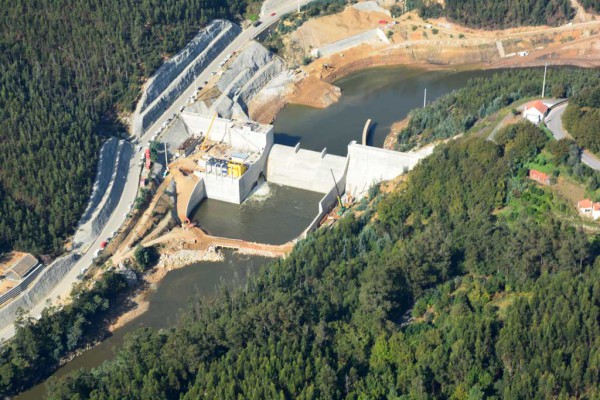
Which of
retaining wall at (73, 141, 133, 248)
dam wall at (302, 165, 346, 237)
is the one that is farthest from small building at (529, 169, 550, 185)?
retaining wall at (73, 141, 133, 248)

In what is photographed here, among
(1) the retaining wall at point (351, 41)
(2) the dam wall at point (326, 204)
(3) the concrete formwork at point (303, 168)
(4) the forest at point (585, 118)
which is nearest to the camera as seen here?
(4) the forest at point (585, 118)

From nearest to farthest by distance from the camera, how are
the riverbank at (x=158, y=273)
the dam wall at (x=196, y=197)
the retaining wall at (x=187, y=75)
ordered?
the riverbank at (x=158, y=273)
the dam wall at (x=196, y=197)
the retaining wall at (x=187, y=75)

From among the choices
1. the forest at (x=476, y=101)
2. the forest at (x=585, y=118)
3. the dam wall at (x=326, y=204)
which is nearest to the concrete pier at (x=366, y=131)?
the forest at (x=476, y=101)

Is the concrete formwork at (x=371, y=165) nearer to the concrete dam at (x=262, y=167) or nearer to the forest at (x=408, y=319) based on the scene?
the concrete dam at (x=262, y=167)

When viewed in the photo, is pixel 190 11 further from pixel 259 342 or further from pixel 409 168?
pixel 259 342

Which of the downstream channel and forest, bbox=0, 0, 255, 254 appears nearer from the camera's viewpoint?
the downstream channel

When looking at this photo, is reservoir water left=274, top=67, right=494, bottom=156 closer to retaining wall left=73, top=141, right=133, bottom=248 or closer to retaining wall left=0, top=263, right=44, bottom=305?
retaining wall left=73, top=141, right=133, bottom=248
